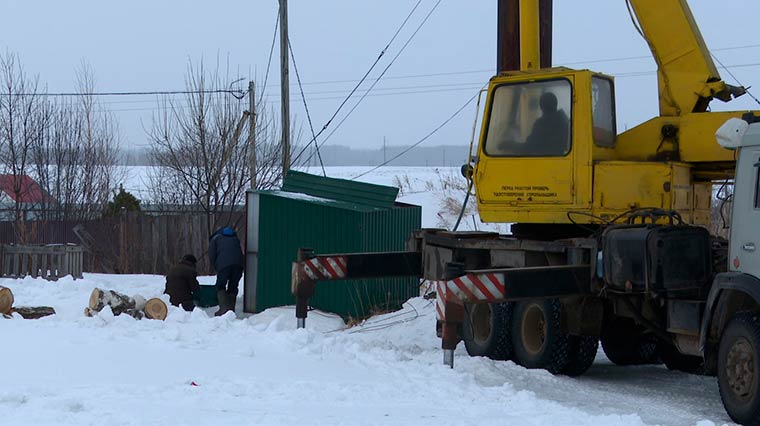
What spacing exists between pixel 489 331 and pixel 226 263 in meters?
7.04

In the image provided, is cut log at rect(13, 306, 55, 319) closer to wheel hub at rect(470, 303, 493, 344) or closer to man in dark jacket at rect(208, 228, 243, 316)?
man in dark jacket at rect(208, 228, 243, 316)

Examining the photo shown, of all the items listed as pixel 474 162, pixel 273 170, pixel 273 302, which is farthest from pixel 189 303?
pixel 273 170

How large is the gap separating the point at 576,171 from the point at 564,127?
0.53 meters

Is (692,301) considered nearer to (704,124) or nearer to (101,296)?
(704,124)

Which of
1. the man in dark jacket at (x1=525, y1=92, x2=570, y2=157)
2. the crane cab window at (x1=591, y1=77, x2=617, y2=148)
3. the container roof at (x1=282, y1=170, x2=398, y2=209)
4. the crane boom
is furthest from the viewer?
the container roof at (x1=282, y1=170, x2=398, y2=209)

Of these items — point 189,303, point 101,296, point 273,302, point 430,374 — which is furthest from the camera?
point 273,302

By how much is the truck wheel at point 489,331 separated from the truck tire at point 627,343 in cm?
117

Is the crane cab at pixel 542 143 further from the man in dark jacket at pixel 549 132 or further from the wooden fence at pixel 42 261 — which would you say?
the wooden fence at pixel 42 261

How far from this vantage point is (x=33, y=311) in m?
13.8

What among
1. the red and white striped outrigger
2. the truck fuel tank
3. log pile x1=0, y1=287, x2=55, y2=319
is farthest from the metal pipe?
log pile x1=0, y1=287, x2=55, y2=319

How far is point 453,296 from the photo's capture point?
995 cm

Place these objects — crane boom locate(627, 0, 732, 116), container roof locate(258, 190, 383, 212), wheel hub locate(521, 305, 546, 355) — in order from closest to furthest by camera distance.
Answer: crane boom locate(627, 0, 732, 116) → wheel hub locate(521, 305, 546, 355) → container roof locate(258, 190, 383, 212)

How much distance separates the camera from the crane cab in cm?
1105

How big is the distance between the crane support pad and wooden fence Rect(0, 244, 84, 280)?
10.3 meters
